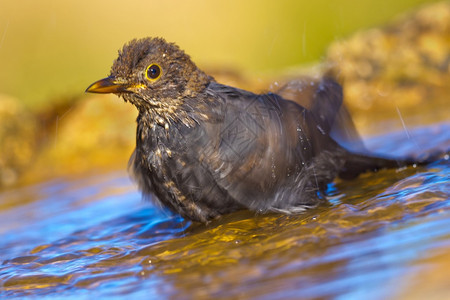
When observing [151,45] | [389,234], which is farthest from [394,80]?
[389,234]

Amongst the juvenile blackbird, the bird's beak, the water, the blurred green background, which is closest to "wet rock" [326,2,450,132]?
the blurred green background

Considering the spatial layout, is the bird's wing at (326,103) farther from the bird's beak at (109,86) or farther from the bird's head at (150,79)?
the bird's beak at (109,86)

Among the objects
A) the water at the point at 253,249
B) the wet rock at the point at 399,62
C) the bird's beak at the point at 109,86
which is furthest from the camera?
the wet rock at the point at 399,62

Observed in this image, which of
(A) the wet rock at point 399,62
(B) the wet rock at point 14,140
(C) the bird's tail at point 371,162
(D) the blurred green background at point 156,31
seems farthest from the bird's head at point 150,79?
(D) the blurred green background at point 156,31

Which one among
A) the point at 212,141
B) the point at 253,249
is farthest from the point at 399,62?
the point at 253,249

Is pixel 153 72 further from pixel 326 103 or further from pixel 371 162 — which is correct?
pixel 371 162

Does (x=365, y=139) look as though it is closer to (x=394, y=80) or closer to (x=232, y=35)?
A: (x=394, y=80)
